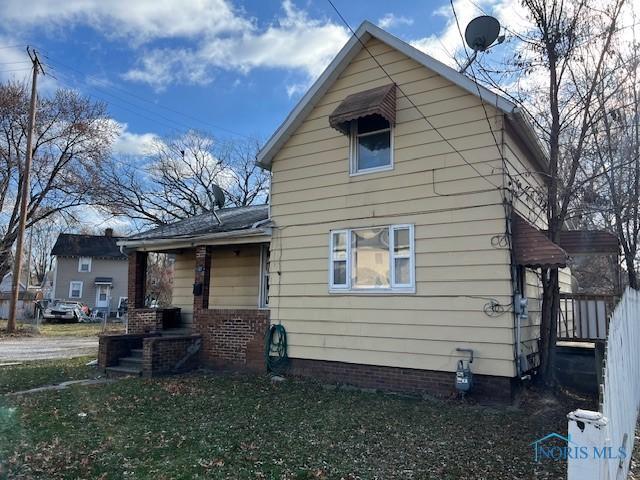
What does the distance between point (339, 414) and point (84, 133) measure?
27.3 meters

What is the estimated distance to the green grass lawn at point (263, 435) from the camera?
195 inches

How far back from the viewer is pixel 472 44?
8641 millimetres

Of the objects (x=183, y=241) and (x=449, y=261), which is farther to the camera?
(x=183, y=241)

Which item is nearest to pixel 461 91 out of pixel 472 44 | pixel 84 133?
pixel 472 44

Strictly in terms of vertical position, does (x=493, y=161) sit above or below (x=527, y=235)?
above

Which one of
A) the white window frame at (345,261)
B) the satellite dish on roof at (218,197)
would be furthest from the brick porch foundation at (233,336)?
the satellite dish on roof at (218,197)

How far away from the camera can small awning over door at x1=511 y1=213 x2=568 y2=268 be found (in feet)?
24.6

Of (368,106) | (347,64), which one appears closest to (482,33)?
(368,106)

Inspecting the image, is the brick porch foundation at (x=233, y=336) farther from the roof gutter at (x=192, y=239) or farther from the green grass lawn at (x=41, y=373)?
the green grass lawn at (x=41, y=373)

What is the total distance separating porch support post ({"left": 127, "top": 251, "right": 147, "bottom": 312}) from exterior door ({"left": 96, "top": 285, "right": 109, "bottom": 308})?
34335 millimetres

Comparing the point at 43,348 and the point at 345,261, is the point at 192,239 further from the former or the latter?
the point at 43,348

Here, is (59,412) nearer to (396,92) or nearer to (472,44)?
(396,92)

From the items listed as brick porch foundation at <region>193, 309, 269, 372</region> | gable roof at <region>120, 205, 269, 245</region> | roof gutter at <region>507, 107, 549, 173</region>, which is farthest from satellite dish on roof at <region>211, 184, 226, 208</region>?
roof gutter at <region>507, 107, 549, 173</region>

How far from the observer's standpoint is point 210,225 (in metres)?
13.0
